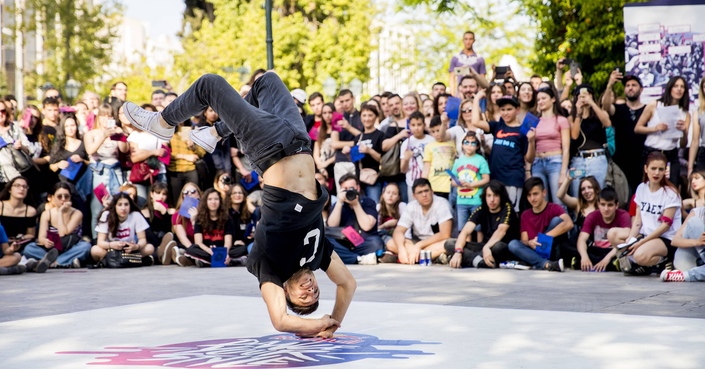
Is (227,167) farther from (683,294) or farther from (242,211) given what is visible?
(683,294)

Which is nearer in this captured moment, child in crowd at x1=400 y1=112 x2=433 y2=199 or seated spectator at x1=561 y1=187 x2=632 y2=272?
seated spectator at x1=561 y1=187 x2=632 y2=272

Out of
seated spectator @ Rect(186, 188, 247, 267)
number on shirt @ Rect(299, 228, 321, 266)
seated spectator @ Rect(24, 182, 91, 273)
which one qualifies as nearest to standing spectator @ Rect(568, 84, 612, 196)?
seated spectator @ Rect(186, 188, 247, 267)

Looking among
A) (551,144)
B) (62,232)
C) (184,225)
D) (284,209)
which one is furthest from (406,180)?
(284,209)

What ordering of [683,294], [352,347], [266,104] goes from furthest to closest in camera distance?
[683,294] < [266,104] < [352,347]

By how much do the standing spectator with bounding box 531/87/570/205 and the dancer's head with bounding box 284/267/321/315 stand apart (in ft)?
19.3

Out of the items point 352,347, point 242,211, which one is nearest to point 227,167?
point 242,211

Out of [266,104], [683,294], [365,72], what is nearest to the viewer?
[266,104]

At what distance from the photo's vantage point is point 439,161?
11.5m

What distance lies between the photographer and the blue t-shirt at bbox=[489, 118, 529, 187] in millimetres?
10969

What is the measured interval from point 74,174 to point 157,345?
7012mm

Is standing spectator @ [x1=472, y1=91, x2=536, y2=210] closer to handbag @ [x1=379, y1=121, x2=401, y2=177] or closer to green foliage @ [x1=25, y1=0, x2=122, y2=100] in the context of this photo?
handbag @ [x1=379, y1=121, x2=401, y2=177]

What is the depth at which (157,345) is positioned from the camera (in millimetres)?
5547

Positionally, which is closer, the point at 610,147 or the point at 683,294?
the point at 683,294

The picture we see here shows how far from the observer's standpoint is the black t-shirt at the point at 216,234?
11.7m
